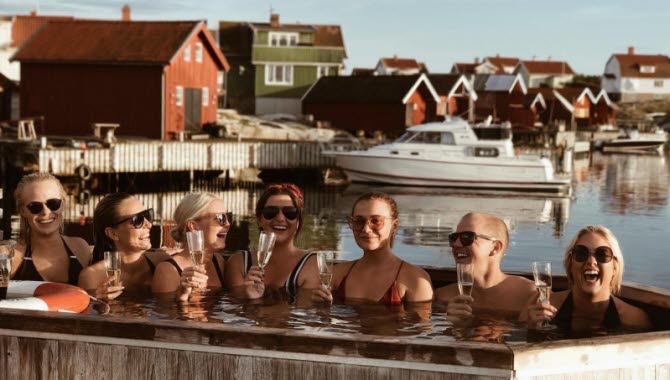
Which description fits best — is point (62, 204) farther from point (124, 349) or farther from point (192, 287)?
point (124, 349)

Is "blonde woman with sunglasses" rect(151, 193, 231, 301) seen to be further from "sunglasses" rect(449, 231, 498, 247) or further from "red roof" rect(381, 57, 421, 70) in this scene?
"red roof" rect(381, 57, 421, 70)

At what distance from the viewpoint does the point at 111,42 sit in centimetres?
5356

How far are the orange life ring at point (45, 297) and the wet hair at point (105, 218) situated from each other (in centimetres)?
65

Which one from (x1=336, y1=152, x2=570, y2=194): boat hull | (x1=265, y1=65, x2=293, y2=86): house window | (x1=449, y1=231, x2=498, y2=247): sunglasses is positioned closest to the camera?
(x1=449, y1=231, x2=498, y2=247): sunglasses

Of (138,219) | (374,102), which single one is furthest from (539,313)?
(374,102)

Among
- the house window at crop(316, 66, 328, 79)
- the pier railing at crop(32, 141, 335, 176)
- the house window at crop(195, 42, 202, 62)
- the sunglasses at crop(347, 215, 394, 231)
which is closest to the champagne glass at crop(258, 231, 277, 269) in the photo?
the sunglasses at crop(347, 215, 394, 231)

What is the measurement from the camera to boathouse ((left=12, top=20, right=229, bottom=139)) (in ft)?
171

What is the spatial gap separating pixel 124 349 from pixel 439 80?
73.5m

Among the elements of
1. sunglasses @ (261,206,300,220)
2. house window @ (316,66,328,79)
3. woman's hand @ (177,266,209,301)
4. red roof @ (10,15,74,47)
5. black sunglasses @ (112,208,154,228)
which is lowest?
woman's hand @ (177,266,209,301)

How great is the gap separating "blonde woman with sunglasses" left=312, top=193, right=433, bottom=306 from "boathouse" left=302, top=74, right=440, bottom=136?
5921 cm

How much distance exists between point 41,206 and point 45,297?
0.99m

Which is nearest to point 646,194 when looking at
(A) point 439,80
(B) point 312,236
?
(B) point 312,236

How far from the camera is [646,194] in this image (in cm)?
5019

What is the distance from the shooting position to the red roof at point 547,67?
523 feet
